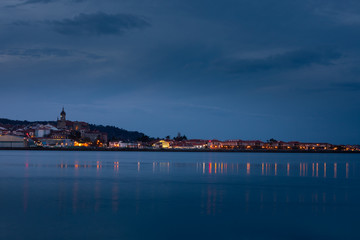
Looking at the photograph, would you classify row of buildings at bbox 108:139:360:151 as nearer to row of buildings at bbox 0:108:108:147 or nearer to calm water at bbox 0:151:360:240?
row of buildings at bbox 0:108:108:147

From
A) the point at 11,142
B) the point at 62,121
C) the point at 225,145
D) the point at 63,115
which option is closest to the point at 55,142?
the point at 11,142

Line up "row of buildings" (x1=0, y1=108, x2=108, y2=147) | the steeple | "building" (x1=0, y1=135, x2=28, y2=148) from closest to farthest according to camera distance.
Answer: "building" (x1=0, y1=135, x2=28, y2=148)
"row of buildings" (x1=0, y1=108, x2=108, y2=147)
the steeple

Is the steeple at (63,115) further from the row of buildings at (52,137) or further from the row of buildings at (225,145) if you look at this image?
the row of buildings at (225,145)

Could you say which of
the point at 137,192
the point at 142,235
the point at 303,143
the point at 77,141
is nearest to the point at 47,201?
the point at 137,192

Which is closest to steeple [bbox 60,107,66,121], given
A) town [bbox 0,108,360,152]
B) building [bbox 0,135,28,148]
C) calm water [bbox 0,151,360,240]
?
town [bbox 0,108,360,152]

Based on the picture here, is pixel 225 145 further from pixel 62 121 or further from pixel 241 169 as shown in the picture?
pixel 241 169

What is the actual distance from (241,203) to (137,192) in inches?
160

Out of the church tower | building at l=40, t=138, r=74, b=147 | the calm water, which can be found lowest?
the calm water

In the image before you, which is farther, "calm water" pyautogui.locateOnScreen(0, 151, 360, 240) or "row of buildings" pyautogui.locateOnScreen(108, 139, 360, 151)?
"row of buildings" pyautogui.locateOnScreen(108, 139, 360, 151)

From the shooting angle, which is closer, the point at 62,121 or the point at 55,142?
the point at 55,142

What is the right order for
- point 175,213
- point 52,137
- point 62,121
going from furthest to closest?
→ point 62,121
point 52,137
point 175,213

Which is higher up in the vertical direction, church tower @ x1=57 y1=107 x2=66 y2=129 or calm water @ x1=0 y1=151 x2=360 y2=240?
church tower @ x1=57 y1=107 x2=66 y2=129

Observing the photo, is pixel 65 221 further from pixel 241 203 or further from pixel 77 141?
pixel 77 141

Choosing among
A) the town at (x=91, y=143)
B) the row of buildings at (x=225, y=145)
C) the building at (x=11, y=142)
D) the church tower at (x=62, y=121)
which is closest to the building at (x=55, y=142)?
the town at (x=91, y=143)
